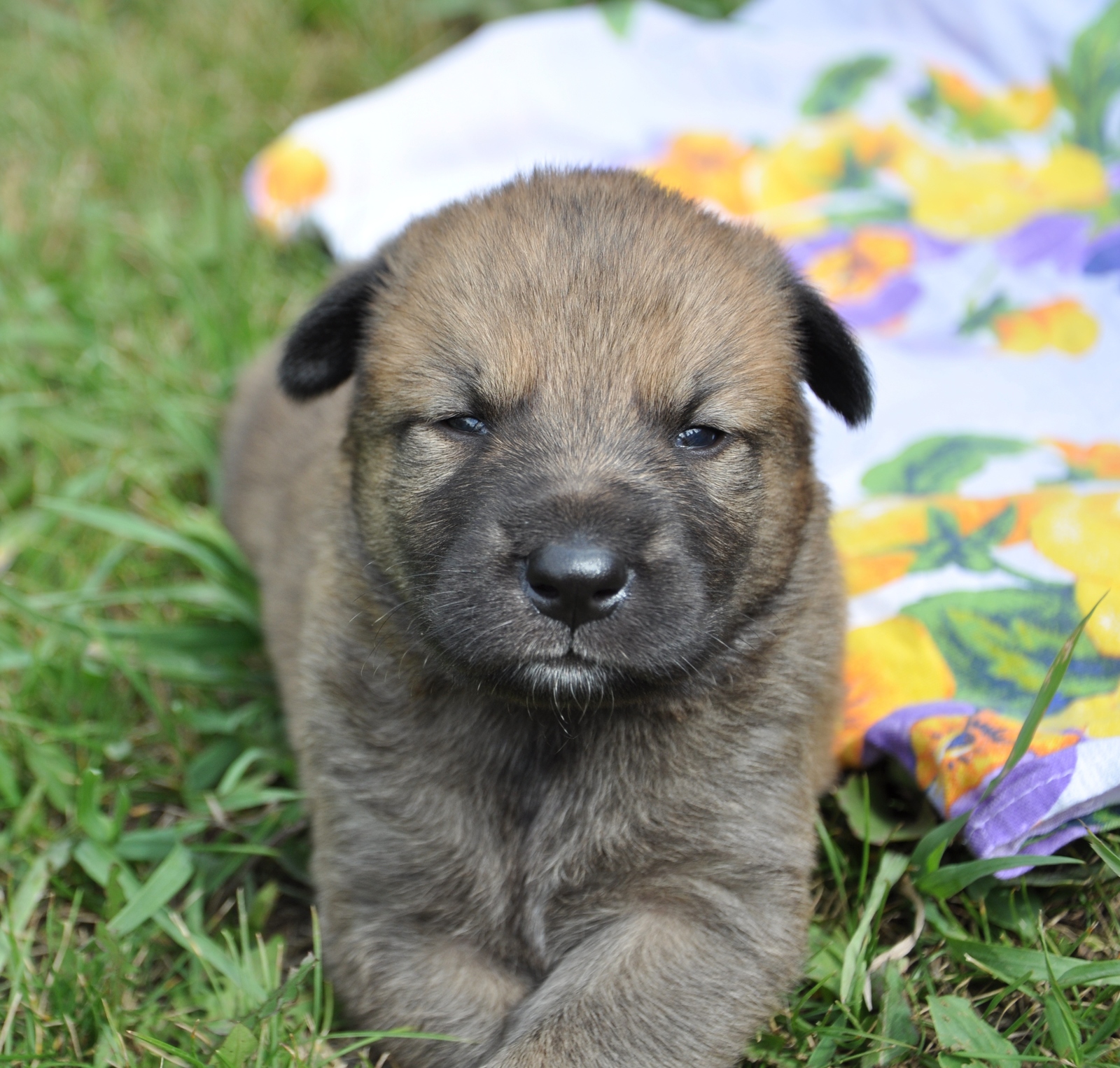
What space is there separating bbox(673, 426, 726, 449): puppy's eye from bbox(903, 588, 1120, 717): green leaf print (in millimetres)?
1069

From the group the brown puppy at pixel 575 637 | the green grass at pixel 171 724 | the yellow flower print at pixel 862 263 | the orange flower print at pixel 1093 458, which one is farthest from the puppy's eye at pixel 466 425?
the yellow flower print at pixel 862 263

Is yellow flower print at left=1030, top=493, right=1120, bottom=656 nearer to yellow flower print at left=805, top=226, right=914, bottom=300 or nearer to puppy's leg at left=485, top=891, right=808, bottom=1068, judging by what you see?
puppy's leg at left=485, top=891, right=808, bottom=1068

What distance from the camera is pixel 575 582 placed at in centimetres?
193

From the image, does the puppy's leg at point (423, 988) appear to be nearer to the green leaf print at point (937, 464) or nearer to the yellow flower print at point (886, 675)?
the yellow flower print at point (886, 675)

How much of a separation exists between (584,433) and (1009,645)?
1424mm

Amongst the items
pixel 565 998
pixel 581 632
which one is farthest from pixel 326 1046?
pixel 581 632

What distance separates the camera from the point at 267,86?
5.73 m

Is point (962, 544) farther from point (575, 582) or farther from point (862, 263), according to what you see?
point (575, 582)

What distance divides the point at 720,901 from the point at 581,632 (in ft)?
2.17

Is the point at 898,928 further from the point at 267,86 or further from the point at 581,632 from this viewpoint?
the point at 267,86

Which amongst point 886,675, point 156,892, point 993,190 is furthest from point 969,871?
point 993,190

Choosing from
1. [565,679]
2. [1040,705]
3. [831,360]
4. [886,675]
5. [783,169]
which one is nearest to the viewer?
[565,679]

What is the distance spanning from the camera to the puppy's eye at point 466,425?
2.27 m

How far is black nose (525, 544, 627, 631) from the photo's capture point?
6.32 ft
